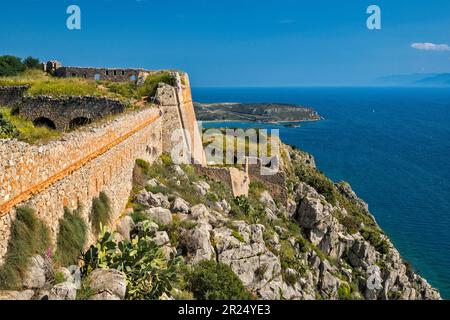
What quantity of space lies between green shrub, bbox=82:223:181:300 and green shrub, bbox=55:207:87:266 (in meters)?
0.32

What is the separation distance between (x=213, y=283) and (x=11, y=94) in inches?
Answer: 633

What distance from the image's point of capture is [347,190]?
55.5m

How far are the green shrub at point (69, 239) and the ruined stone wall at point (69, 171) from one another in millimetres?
261

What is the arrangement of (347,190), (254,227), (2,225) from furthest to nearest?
(347,190)
(254,227)
(2,225)

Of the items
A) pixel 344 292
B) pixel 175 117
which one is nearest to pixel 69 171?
pixel 175 117

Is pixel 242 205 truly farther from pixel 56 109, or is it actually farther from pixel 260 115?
pixel 260 115

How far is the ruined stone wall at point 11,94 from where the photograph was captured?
2429 centimetres

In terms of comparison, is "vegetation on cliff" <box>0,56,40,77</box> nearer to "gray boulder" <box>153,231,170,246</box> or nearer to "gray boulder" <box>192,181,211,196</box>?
"gray boulder" <box>192,181,211,196</box>

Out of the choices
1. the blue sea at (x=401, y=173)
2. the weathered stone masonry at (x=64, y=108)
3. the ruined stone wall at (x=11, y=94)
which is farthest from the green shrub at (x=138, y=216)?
the blue sea at (x=401, y=173)

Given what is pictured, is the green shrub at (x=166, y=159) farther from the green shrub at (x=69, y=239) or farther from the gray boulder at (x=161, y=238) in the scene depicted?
the green shrub at (x=69, y=239)

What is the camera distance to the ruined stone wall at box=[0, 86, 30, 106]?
2429 centimetres
